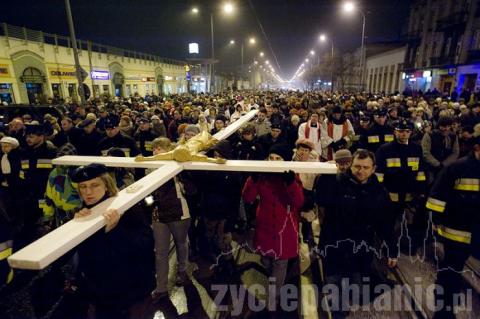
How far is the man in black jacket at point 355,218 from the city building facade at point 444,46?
86.3ft

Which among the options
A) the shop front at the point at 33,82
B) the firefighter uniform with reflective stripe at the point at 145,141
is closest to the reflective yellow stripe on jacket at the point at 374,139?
the firefighter uniform with reflective stripe at the point at 145,141

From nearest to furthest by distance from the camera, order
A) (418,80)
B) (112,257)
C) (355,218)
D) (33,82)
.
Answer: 1. (112,257)
2. (355,218)
3. (33,82)
4. (418,80)

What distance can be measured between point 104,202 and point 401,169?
4433 mm

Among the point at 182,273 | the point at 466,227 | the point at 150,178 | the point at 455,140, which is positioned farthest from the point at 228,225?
the point at 455,140

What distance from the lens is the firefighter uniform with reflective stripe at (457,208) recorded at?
3.24 meters

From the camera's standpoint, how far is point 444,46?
32.6 m

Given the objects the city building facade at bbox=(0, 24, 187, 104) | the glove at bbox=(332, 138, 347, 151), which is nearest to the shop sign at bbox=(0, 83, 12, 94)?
the city building facade at bbox=(0, 24, 187, 104)

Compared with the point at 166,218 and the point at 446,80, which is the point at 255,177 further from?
the point at 446,80

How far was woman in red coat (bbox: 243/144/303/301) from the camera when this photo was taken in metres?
3.31

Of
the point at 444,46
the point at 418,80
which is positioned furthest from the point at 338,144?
the point at 418,80

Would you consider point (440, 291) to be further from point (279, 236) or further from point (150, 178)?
point (150, 178)

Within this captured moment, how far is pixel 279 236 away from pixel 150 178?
5.34 ft

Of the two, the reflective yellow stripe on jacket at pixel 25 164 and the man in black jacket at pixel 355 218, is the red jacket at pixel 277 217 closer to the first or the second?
the man in black jacket at pixel 355 218

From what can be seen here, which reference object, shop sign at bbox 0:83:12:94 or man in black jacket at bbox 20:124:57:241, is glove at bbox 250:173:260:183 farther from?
shop sign at bbox 0:83:12:94
